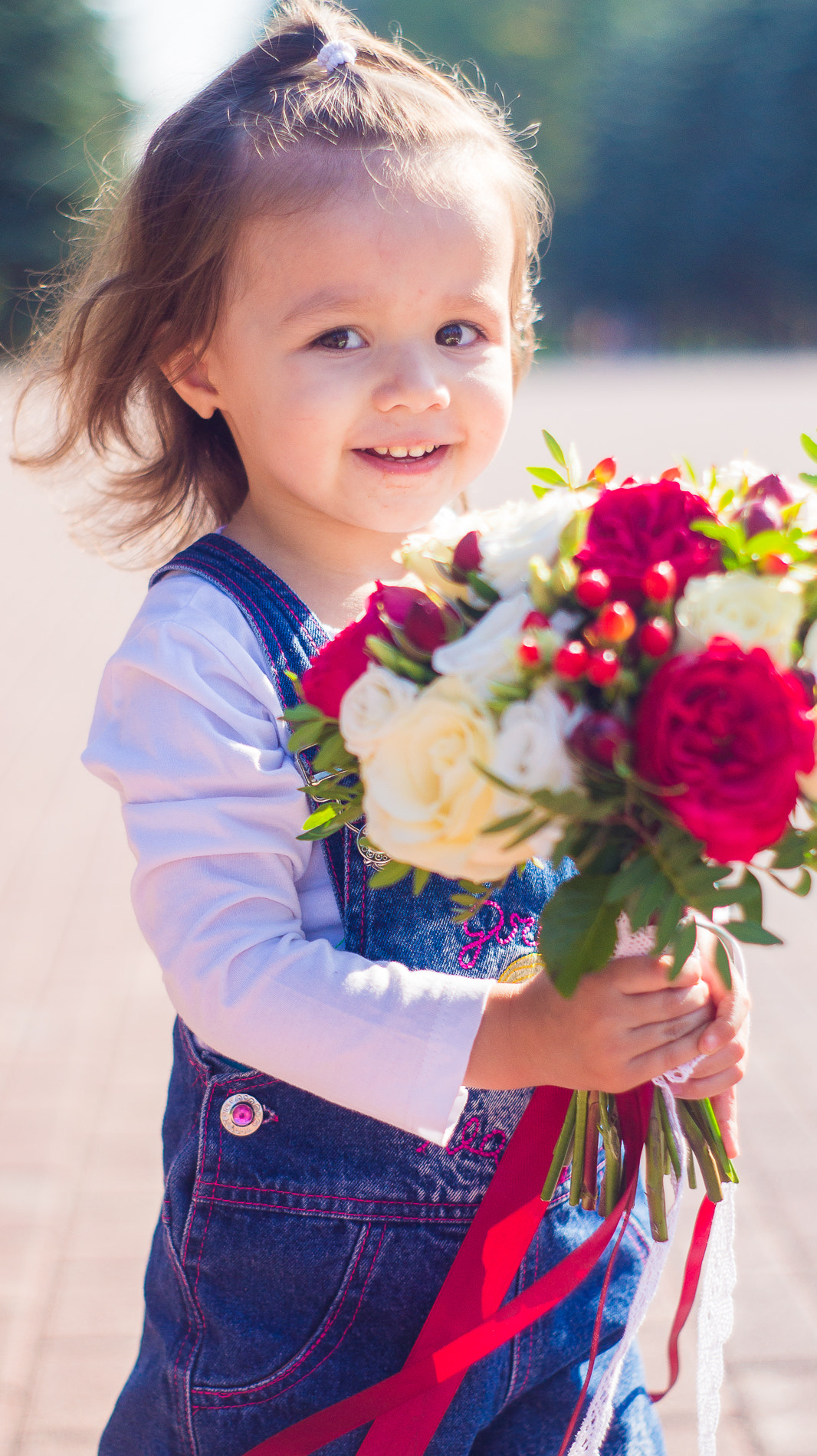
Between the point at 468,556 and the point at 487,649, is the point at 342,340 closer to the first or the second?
the point at 468,556

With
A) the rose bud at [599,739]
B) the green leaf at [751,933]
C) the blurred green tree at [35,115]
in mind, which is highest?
the blurred green tree at [35,115]

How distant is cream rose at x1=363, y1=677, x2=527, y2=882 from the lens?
1.02 metres

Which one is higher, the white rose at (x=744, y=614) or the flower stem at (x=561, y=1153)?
the white rose at (x=744, y=614)

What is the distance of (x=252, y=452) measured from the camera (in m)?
1.65

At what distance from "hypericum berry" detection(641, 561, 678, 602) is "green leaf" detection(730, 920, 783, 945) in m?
0.26

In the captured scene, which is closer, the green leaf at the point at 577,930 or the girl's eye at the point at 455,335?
the green leaf at the point at 577,930

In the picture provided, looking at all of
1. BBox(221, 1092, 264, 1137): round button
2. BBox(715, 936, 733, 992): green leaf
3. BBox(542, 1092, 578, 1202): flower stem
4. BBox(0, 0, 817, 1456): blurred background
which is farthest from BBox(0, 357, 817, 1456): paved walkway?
BBox(715, 936, 733, 992): green leaf

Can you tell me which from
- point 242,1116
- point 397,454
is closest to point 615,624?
point 397,454

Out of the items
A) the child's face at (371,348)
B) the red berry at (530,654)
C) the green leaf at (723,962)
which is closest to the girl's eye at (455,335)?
the child's face at (371,348)

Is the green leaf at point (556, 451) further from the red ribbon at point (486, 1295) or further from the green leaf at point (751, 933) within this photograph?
the red ribbon at point (486, 1295)

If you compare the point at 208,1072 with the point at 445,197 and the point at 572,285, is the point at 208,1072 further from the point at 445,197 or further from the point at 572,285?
the point at 572,285

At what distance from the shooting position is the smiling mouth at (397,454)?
1547 millimetres

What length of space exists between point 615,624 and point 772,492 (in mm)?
283

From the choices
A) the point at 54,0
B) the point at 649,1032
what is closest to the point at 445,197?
the point at 649,1032
